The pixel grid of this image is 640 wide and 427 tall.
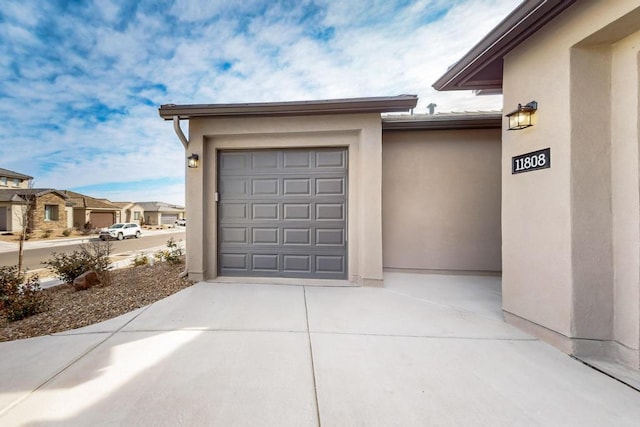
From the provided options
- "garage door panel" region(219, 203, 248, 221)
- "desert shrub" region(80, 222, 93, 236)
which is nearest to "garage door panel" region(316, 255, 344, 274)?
"garage door panel" region(219, 203, 248, 221)

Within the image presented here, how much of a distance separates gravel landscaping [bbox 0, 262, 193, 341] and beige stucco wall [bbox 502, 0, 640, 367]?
210 inches

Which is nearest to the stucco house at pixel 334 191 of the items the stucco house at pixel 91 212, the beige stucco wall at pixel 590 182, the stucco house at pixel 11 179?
the beige stucco wall at pixel 590 182

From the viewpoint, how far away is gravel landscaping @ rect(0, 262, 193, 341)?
2.76 m

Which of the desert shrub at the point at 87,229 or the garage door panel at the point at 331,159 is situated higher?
the garage door panel at the point at 331,159

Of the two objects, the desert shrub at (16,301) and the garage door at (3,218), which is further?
the garage door at (3,218)

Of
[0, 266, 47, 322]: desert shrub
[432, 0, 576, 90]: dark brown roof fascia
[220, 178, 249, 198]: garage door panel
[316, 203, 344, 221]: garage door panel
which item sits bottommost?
[0, 266, 47, 322]: desert shrub

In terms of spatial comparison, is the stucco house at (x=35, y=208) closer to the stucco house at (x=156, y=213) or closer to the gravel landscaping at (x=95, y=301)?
the stucco house at (x=156, y=213)

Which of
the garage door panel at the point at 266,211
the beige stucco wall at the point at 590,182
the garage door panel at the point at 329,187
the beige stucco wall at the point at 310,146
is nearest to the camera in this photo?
the beige stucco wall at the point at 590,182

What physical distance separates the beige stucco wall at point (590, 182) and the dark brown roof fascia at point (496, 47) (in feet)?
0.62

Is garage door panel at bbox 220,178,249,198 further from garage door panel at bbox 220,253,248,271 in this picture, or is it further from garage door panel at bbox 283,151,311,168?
garage door panel at bbox 220,253,248,271

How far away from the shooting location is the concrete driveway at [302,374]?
60.1 inches

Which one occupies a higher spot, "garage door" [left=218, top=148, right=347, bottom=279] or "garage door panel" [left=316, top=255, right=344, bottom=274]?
"garage door" [left=218, top=148, right=347, bottom=279]

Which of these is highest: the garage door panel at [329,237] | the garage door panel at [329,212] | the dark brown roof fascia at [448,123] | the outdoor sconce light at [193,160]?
the dark brown roof fascia at [448,123]

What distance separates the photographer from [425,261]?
4906 millimetres
